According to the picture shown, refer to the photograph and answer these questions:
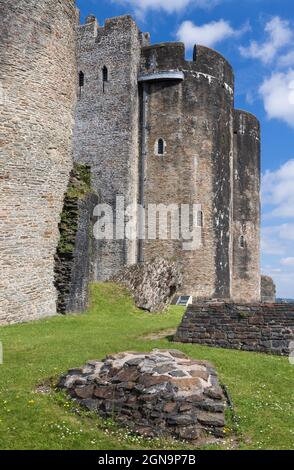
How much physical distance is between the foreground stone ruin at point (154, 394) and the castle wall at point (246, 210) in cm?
2517

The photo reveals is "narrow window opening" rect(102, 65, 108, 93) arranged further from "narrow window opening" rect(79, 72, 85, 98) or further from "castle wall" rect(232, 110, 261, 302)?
"castle wall" rect(232, 110, 261, 302)

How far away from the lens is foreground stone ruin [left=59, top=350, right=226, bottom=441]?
21.4 feet

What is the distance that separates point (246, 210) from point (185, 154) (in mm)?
8838

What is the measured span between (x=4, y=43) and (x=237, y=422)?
12405mm

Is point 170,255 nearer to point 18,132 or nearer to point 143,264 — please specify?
point 143,264

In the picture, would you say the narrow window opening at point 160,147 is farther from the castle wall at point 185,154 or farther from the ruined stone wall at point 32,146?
the ruined stone wall at point 32,146

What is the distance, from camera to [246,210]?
34.3 metres

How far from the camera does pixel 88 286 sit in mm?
18453

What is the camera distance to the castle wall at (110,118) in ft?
85.8

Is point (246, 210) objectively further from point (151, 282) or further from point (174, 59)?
point (151, 282)

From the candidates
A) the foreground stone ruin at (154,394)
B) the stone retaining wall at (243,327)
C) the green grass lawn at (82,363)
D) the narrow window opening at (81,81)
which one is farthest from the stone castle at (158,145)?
the foreground stone ruin at (154,394)

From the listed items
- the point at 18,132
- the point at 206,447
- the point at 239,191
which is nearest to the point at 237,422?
the point at 206,447

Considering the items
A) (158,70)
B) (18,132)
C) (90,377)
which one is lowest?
(90,377)

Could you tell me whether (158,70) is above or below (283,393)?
above
